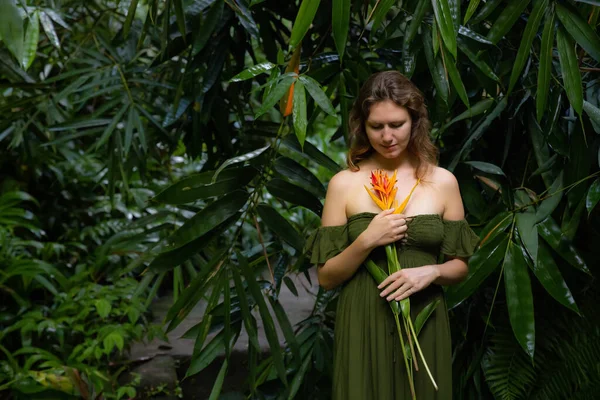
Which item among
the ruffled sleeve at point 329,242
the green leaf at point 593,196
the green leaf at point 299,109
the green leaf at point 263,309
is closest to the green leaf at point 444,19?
the green leaf at point 299,109

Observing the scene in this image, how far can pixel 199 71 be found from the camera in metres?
2.59

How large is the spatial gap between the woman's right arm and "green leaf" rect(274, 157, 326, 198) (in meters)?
0.36

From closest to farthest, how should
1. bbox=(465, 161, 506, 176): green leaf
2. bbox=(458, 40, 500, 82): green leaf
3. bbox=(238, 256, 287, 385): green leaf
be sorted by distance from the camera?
1. bbox=(458, 40, 500, 82): green leaf
2. bbox=(238, 256, 287, 385): green leaf
3. bbox=(465, 161, 506, 176): green leaf

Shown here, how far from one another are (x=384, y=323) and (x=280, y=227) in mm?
532

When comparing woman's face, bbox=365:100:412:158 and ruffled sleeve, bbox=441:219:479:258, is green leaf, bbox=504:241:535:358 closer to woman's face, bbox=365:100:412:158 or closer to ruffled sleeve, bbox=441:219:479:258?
ruffled sleeve, bbox=441:219:479:258

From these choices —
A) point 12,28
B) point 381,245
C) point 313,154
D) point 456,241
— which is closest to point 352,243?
point 381,245

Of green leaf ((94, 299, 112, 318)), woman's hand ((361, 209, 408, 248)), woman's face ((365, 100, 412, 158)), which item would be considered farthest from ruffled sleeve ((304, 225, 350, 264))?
green leaf ((94, 299, 112, 318))

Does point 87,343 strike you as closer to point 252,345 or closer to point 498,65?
point 252,345

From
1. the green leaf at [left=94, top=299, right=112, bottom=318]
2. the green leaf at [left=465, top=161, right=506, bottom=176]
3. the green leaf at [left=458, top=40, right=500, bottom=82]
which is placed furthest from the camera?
the green leaf at [left=94, top=299, right=112, bottom=318]

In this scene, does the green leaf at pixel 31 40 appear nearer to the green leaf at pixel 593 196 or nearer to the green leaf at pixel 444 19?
the green leaf at pixel 444 19

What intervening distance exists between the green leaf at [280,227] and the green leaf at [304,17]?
60 centimetres

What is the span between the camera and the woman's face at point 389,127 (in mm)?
1627

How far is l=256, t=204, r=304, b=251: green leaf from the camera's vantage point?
6.81ft

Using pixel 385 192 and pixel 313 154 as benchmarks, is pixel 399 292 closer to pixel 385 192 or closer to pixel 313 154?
pixel 385 192
